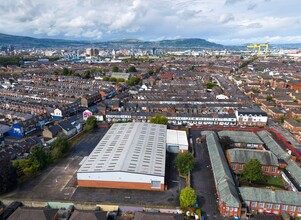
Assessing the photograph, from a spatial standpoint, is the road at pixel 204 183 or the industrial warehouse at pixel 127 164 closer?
the road at pixel 204 183

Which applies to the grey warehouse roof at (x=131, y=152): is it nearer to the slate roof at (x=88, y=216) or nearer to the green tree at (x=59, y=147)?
the green tree at (x=59, y=147)

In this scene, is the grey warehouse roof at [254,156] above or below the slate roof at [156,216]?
above

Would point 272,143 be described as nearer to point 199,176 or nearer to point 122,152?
point 199,176

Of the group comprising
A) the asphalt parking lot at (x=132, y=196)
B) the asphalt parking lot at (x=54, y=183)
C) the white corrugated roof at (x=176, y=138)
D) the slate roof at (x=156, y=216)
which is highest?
the white corrugated roof at (x=176, y=138)

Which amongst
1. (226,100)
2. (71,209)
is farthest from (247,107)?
(71,209)

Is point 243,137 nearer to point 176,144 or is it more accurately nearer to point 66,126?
point 176,144

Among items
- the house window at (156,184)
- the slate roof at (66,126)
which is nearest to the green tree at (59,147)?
the slate roof at (66,126)

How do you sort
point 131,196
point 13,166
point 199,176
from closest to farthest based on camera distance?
1. point 131,196
2. point 13,166
3. point 199,176
